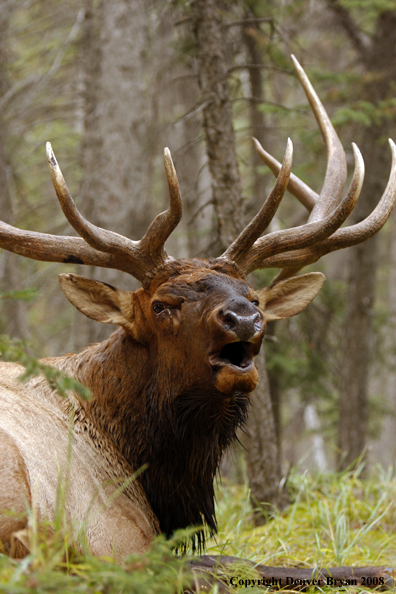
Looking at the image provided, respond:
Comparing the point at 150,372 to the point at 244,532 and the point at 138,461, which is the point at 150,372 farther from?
the point at 244,532

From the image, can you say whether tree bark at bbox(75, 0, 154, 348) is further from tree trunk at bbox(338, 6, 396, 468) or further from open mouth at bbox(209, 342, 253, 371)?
open mouth at bbox(209, 342, 253, 371)

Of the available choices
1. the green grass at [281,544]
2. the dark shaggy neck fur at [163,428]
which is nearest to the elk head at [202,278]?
the dark shaggy neck fur at [163,428]

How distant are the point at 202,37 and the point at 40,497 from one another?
482 cm

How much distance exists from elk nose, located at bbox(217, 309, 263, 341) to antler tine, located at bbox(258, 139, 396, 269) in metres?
1.33

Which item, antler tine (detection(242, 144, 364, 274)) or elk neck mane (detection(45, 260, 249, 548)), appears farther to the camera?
antler tine (detection(242, 144, 364, 274))

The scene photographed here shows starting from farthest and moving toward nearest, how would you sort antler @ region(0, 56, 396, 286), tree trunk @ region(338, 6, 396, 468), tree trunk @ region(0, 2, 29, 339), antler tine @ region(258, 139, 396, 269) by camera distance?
tree trunk @ region(0, 2, 29, 339) < tree trunk @ region(338, 6, 396, 468) < antler tine @ region(258, 139, 396, 269) < antler @ region(0, 56, 396, 286)

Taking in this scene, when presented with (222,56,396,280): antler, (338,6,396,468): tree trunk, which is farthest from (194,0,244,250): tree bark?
(338,6,396,468): tree trunk

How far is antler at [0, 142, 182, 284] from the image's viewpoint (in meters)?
4.10

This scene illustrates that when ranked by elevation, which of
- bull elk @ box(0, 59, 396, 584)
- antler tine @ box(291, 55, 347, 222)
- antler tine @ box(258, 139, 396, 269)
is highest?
antler tine @ box(291, 55, 347, 222)

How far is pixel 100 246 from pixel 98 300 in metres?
0.44

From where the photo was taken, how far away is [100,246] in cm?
420

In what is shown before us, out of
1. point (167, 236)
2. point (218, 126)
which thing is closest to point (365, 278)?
point (218, 126)

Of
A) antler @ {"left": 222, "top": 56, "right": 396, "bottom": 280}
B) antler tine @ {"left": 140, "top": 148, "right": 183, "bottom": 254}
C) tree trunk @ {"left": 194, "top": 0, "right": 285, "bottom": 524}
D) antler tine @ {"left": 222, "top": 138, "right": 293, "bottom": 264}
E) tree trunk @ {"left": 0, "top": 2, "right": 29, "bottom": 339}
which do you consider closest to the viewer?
antler tine @ {"left": 140, "top": 148, "right": 183, "bottom": 254}

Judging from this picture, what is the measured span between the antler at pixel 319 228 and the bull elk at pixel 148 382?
15 mm
